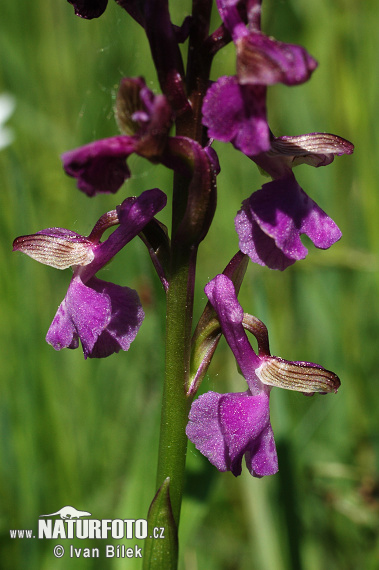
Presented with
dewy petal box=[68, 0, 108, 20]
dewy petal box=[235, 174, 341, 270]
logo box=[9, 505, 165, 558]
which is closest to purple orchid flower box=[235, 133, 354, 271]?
dewy petal box=[235, 174, 341, 270]

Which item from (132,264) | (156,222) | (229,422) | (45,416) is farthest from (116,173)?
(132,264)

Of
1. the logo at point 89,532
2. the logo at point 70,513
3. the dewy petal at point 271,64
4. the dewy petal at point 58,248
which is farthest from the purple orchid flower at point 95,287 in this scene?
the logo at point 70,513

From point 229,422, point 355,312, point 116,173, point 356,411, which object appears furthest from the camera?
point 355,312

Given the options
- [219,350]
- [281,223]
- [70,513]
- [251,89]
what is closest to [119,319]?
[281,223]

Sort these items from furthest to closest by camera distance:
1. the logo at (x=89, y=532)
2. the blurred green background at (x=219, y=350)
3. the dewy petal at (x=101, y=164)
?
the blurred green background at (x=219, y=350) < the logo at (x=89, y=532) < the dewy petal at (x=101, y=164)

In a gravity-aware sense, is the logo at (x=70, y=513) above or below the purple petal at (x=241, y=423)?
below

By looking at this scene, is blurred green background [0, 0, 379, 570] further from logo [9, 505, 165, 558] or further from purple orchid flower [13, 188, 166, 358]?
purple orchid flower [13, 188, 166, 358]

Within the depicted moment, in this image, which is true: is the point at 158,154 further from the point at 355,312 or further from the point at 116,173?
the point at 355,312

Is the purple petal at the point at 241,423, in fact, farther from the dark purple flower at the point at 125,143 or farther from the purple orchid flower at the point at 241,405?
the dark purple flower at the point at 125,143
